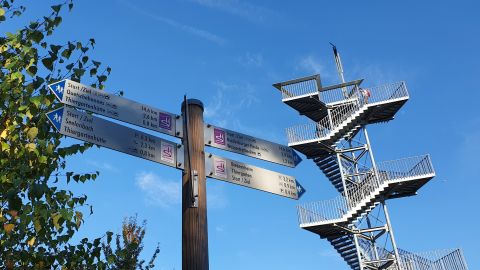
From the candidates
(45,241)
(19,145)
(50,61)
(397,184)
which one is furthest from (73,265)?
(397,184)

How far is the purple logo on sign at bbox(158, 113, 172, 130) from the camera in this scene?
4.84 meters

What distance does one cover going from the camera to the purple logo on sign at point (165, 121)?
4.84 meters

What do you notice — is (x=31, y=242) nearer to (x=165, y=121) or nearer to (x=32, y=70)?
(x=32, y=70)

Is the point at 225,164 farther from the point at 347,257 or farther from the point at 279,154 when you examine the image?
the point at 347,257

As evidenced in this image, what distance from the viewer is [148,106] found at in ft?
16.1

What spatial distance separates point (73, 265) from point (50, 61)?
285 cm

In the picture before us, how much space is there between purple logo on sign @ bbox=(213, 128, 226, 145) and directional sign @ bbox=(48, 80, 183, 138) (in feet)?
1.44

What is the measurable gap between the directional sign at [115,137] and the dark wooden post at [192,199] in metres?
0.15

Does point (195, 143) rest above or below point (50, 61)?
below

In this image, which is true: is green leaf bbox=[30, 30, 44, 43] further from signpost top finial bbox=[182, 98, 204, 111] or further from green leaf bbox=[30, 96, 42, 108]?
signpost top finial bbox=[182, 98, 204, 111]

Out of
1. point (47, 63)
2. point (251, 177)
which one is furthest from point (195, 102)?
point (47, 63)

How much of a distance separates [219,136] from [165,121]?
26.4 inches

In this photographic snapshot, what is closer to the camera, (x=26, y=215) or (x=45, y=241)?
(x=26, y=215)

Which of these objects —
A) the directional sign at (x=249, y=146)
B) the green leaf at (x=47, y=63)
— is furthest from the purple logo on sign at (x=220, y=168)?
the green leaf at (x=47, y=63)
